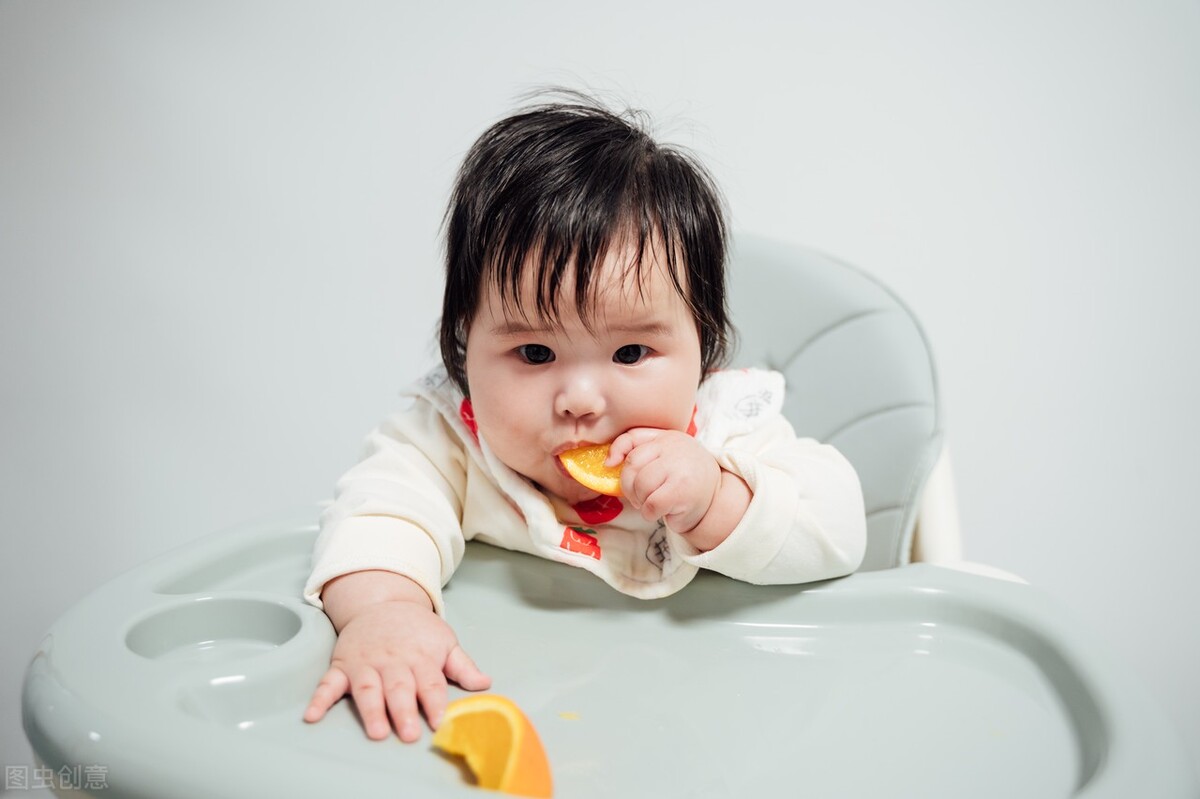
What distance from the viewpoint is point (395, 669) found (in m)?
0.66

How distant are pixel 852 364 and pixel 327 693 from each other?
23.4 inches

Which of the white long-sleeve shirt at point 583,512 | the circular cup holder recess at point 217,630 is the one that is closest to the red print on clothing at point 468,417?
the white long-sleeve shirt at point 583,512

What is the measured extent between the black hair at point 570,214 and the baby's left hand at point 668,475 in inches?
4.2

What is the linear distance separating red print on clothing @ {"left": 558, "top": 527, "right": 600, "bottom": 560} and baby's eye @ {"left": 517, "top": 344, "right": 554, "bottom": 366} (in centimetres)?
Result: 14

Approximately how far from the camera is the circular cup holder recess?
0.72 m

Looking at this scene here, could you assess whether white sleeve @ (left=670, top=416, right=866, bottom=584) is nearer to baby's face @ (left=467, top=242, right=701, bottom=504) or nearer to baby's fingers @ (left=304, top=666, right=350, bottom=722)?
baby's face @ (left=467, top=242, right=701, bottom=504)

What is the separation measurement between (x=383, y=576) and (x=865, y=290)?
557mm

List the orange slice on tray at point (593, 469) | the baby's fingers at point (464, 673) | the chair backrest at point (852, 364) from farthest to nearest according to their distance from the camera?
1. the chair backrest at point (852, 364)
2. the orange slice on tray at point (593, 469)
3. the baby's fingers at point (464, 673)

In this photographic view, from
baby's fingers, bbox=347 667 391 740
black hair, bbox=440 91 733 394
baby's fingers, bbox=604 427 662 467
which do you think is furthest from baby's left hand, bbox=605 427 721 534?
baby's fingers, bbox=347 667 391 740

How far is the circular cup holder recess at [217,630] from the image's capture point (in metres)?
Answer: 0.72

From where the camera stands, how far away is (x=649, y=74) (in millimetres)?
1496

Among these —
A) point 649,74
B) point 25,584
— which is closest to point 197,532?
point 25,584

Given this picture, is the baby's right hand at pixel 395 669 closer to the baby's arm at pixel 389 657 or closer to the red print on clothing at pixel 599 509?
the baby's arm at pixel 389 657

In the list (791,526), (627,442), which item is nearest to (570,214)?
(627,442)
